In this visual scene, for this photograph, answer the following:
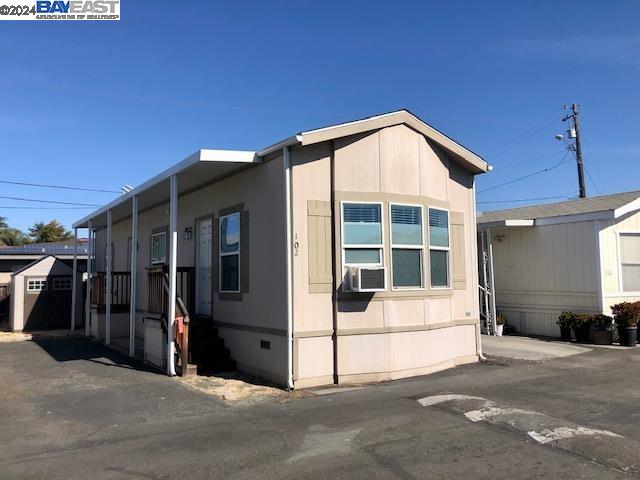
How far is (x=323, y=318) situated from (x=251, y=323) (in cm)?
154

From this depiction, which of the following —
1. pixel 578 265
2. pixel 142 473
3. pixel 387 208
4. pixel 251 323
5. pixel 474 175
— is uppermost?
pixel 474 175

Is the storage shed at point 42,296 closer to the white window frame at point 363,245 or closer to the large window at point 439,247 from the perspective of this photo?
the white window frame at point 363,245

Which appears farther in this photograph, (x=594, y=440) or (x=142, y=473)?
(x=594, y=440)

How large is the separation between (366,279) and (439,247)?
2.10m

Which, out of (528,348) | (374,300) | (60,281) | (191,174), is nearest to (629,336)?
(528,348)

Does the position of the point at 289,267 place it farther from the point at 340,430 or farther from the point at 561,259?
the point at 561,259

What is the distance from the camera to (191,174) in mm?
10203

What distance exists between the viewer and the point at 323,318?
858cm

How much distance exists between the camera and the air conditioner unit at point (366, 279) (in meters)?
8.44

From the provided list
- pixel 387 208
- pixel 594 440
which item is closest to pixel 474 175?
pixel 387 208

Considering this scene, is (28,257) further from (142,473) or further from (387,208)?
(142,473)

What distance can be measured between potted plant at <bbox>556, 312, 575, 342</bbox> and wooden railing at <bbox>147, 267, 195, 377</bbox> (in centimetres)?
913

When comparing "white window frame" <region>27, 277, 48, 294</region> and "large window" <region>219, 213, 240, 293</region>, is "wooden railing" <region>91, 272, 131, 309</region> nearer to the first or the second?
"white window frame" <region>27, 277, 48, 294</region>

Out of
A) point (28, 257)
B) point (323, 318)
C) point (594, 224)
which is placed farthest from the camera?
point (28, 257)
